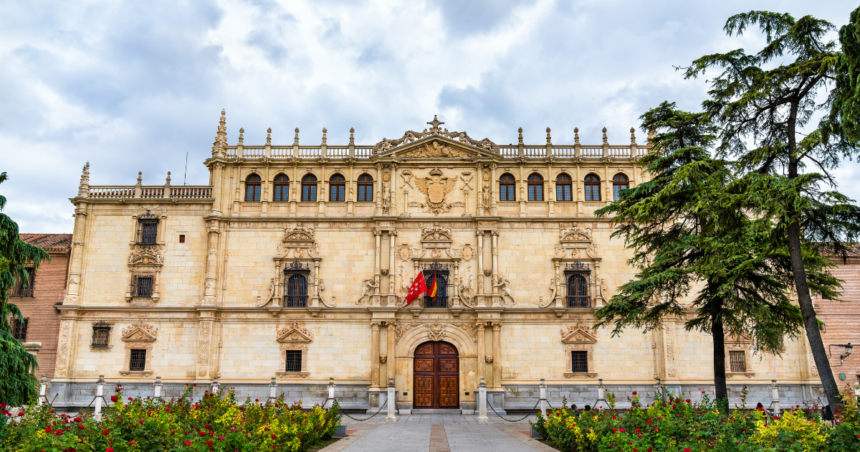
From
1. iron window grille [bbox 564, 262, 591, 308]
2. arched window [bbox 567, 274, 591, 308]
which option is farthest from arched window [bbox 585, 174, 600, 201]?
arched window [bbox 567, 274, 591, 308]

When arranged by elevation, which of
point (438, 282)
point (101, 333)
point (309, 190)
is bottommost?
point (101, 333)

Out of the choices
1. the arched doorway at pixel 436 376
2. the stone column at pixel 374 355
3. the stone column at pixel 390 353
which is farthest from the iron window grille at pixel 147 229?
the arched doorway at pixel 436 376

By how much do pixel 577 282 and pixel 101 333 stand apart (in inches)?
996

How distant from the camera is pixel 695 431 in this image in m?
13.3

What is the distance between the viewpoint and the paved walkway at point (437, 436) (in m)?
17.7

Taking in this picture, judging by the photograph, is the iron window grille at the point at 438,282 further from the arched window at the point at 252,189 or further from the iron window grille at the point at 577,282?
the arched window at the point at 252,189

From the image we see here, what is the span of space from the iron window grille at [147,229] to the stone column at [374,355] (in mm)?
12991

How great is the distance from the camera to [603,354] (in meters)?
31.4

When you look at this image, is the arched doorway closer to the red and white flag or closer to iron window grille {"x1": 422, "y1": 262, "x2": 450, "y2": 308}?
iron window grille {"x1": 422, "y1": 262, "x2": 450, "y2": 308}

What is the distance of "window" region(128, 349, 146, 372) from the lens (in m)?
31.6

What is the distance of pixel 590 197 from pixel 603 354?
851 centimetres

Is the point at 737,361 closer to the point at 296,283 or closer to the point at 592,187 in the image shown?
the point at 592,187

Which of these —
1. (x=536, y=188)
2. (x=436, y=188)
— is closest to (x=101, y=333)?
(x=436, y=188)

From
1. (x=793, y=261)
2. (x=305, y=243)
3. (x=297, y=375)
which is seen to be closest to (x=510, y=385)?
(x=297, y=375)
